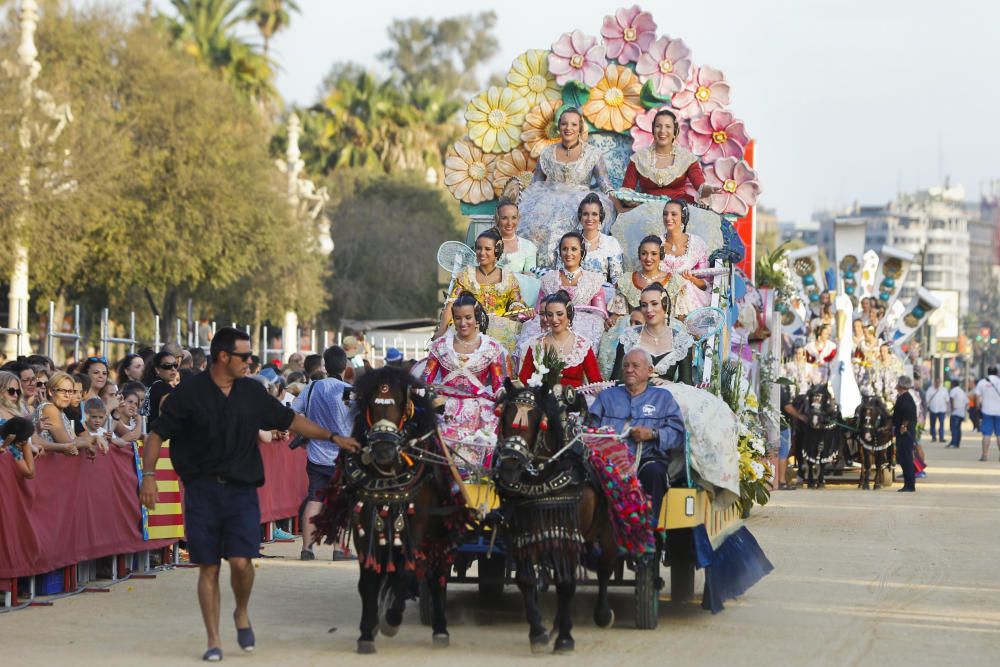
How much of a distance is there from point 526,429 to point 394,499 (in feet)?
3.03

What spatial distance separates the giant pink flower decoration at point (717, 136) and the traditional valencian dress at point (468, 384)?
509cm

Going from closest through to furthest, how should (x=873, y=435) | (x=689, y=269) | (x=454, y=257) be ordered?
(x=689, y=269) → (x=454, y=257) → (x=873, y=435)

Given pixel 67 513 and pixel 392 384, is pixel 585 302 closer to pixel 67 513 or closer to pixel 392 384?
pixel 392 384

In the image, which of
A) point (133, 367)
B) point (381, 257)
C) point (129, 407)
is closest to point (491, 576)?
point (129, 407)

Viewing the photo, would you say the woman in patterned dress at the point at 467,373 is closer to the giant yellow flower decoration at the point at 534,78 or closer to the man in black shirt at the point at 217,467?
the man in black shirt at the point at 217,467

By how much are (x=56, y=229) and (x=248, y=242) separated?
1015cm

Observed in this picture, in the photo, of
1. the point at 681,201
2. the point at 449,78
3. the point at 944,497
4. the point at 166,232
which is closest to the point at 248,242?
the point at 166,232

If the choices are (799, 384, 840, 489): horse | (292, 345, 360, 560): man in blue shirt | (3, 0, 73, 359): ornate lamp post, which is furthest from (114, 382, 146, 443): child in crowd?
(3, 0, 73, 359): ornate lamp post

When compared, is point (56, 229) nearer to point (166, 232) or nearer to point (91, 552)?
point (166, 232)

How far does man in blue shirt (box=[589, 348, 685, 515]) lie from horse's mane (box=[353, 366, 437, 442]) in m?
1.44

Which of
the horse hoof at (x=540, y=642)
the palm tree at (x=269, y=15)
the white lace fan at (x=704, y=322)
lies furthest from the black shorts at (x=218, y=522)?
the palm tree at (x=269, y=15)

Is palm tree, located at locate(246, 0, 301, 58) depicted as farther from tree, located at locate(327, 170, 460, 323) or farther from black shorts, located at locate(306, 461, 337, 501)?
black shorts, located at locate(306, 461, 337, 501)

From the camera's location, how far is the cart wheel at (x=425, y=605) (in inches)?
465

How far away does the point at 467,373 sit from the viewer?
39.4ft
